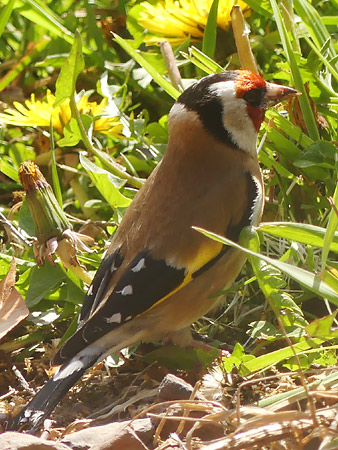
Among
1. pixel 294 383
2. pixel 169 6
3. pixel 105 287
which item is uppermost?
pixel 169 6

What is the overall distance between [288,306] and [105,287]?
1.94 feet

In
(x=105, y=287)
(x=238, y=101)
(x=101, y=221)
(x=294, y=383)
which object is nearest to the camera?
(x=294, y=383)

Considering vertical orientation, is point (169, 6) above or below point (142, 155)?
above

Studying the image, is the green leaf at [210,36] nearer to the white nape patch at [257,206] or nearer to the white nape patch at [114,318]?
the white nape patch at [257,206]

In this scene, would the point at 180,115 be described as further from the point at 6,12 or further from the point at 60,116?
the point at 6,12


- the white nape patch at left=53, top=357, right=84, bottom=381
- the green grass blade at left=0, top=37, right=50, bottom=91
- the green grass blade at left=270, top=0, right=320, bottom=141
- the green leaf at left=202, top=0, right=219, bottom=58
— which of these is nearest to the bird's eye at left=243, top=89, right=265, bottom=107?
the green grass blade at left=270, top=0, right=320, bottom=141

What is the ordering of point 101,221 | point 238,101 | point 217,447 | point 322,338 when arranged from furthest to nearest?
point 101,221
point 238,101
point 322,338
point 217,447

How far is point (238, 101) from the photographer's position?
2.65 meters

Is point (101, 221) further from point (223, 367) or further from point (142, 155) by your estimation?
point (223, 367)

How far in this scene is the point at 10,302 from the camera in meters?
2.60

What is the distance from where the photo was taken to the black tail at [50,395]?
218 centimetres

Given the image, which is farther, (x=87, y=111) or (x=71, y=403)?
(x=87, y=111)

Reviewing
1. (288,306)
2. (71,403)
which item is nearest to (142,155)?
(71,403)

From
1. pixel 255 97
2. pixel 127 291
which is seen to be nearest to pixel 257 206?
pixel 255 97
